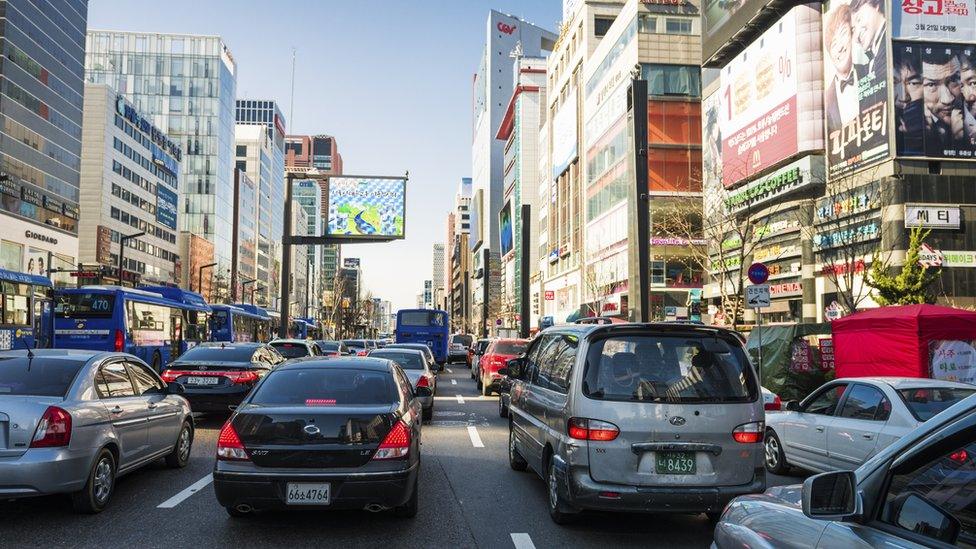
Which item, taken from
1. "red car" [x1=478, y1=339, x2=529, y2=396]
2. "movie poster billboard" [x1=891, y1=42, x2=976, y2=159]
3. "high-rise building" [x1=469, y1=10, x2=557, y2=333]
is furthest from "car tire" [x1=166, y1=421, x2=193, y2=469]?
"high-rise building" [x1=469, y1=10, x2=557, y2=333]

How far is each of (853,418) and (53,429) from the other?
26.3 ft

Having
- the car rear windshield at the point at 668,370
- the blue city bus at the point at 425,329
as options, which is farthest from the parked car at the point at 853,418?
the blue city bus at the point at 425,329

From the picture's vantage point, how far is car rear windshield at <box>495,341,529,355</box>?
2028 cm

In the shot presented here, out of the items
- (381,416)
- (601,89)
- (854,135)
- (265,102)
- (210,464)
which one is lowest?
(210,464)

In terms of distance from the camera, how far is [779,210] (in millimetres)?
40438

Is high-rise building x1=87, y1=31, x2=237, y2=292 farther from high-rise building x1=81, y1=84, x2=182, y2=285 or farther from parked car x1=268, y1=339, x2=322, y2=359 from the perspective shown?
parked car x1=268, y1=339, x2=322, y2=359

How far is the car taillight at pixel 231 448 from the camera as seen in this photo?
5922 millimetres

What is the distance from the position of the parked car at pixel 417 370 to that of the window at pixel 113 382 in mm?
5991

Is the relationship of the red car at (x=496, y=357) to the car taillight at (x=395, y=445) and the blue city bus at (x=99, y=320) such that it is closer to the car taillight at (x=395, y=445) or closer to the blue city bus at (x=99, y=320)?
the blue city bus at (x=99, y=320)

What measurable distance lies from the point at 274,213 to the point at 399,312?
135332mm

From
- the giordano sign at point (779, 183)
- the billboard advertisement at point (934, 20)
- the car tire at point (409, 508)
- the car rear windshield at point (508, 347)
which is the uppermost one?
the billboard advertisement at point (934, 20)

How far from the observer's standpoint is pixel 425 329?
3956cm

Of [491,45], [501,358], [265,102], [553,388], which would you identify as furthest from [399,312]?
[265,102]

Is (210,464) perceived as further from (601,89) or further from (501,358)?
(601,89)
